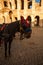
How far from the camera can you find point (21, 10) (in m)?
45.8

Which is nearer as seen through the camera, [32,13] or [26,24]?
[26,24]

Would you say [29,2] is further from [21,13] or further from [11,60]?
[11,60]

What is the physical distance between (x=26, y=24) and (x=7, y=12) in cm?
3610

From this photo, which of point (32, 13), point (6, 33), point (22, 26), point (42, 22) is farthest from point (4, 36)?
point (32, 13)

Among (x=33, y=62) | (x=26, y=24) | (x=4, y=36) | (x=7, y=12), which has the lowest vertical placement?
(x=33, y=62)

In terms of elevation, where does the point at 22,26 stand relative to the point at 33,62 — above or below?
above

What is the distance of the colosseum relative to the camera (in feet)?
139

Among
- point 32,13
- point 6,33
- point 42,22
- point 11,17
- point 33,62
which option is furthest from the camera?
point 11,17

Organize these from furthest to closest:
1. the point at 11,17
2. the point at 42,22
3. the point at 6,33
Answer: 1. the point at 11,17
2. the point at 42,22
3. the point at 6,33

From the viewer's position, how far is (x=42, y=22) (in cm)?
4006

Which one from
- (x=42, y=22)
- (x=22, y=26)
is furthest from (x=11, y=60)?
(x=42, y=22)

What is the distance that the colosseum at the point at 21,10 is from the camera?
42450 mm

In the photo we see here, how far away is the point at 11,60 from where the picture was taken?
8500 millimetres

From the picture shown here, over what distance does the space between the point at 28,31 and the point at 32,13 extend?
116ft
